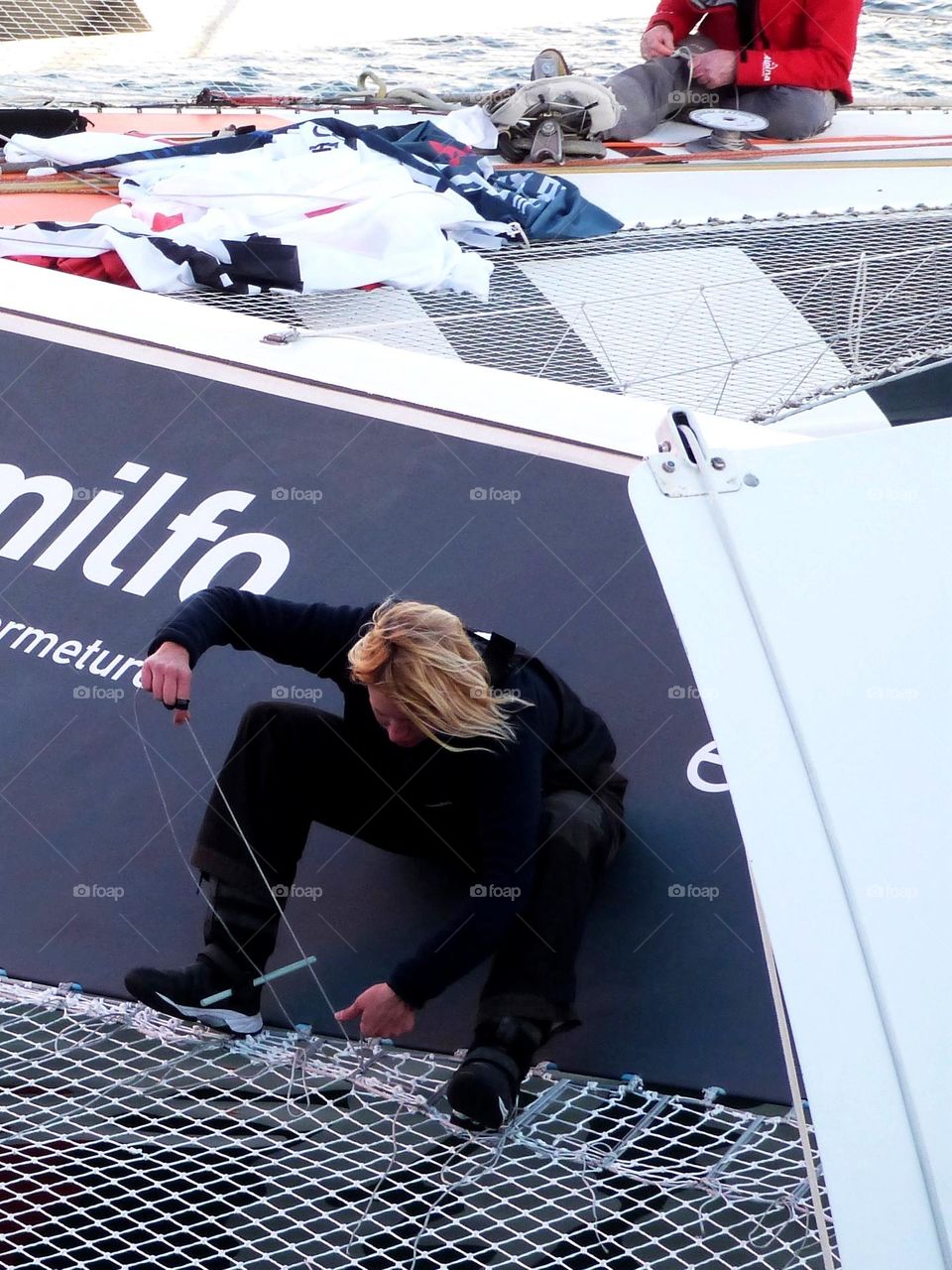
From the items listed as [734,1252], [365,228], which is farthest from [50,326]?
[734,1252]

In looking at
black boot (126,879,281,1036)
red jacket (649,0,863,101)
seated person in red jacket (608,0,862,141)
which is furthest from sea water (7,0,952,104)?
black boot (126,879,281,1036)

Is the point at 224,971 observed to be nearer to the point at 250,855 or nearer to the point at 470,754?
the point at 250,855

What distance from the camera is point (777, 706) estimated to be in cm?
108

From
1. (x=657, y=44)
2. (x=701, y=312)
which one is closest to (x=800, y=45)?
(x=657, y=44)

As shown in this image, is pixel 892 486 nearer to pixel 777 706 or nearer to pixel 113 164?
pixel 777 706

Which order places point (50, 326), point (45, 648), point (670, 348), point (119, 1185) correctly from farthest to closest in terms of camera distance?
point (670, 348), point (50, 326), point (45, 648), point (119, 1185)

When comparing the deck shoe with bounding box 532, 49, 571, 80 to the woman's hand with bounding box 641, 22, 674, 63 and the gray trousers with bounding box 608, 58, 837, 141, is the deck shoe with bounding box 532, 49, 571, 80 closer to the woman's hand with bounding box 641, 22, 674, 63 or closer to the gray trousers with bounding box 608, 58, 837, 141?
the gray trousers with bounding box 608, 58, 837, 141

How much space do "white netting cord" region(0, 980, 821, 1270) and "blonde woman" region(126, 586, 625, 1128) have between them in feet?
0.20

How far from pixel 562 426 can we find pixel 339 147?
1.98 m

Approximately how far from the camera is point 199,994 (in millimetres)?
1707

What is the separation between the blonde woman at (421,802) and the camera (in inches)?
63.9

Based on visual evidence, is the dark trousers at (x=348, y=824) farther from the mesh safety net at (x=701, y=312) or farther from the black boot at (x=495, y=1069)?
the mesh safety net at (x=701, y=312)

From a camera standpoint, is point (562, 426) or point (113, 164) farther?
point (113, 164)

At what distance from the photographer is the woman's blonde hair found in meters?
1.68
